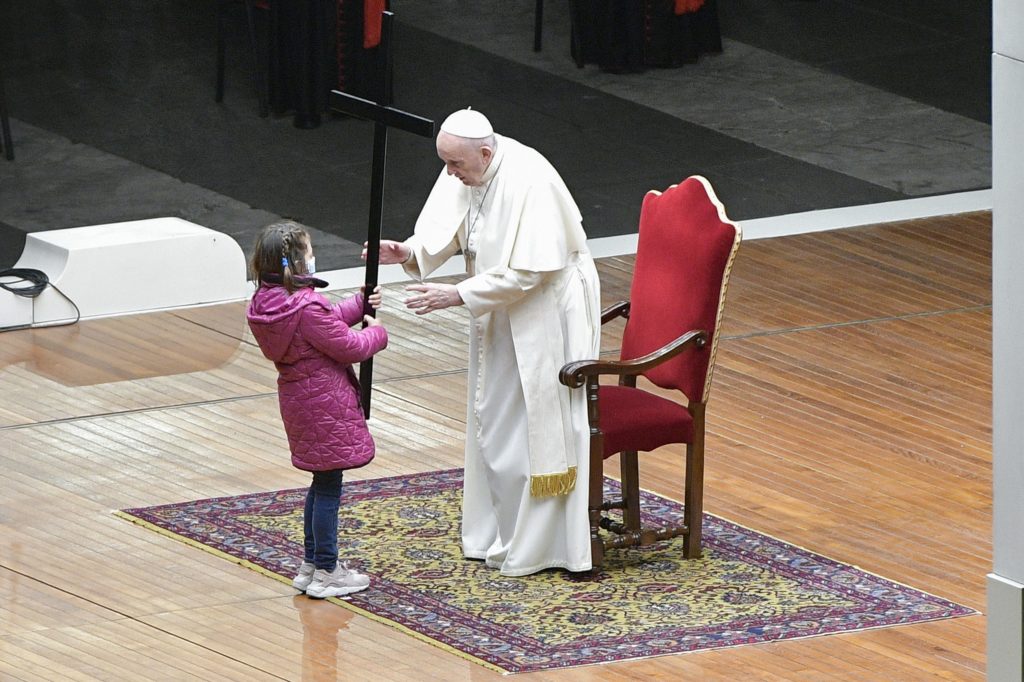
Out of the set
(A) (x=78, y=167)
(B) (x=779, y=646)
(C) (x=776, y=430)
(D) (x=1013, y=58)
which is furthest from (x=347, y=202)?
(D) (x=1013, y=58)

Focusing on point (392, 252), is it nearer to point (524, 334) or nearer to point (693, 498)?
point (524, 334)

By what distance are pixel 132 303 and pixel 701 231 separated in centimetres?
397

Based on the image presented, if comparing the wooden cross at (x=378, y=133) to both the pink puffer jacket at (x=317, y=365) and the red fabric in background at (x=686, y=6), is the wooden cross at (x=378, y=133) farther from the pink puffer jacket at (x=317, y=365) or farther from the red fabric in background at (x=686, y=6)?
the red fabric in background at (x=686, y=6)

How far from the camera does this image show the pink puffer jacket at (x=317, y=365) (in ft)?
20.0

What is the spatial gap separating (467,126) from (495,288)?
487mm

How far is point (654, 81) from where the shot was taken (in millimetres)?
12055

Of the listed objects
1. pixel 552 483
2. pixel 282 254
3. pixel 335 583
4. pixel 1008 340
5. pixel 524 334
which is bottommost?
pixel 335 583

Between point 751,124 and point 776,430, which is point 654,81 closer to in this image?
point 751,124

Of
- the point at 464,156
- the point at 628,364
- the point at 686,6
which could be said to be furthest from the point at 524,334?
the point at 686,6

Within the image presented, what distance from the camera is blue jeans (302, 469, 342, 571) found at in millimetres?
6285

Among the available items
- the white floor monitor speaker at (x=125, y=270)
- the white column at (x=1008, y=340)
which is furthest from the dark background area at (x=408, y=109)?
the white column at (x=1008, y=340)

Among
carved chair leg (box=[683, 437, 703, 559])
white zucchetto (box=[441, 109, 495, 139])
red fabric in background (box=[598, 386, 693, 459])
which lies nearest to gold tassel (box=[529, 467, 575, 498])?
red fabric in background (box=[598, 386, 693, 459])

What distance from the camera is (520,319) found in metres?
6.51

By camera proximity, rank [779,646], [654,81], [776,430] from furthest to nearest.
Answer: [654,81]
[776,430]
[779,646]
